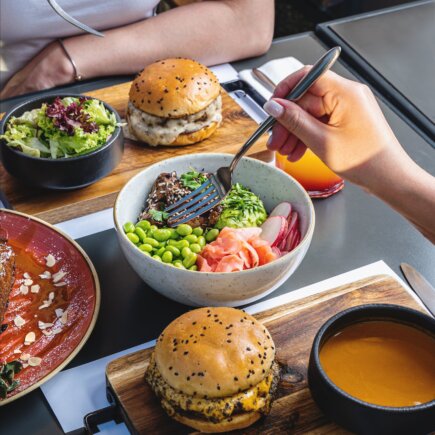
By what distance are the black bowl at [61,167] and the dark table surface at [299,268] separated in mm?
167

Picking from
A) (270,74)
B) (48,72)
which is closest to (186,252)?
(270,74)

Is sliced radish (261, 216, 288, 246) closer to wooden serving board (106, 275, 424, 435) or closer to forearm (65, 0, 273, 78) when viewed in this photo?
wooden serving board (106, 275, 424, 435)

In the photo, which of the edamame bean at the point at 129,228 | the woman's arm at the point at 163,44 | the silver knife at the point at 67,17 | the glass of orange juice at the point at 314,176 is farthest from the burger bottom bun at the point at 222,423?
the woman's arm at the point at 163,44

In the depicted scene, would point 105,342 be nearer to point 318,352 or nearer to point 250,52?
point 318,352

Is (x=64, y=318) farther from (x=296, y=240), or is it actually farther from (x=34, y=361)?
(x=296, y=240)

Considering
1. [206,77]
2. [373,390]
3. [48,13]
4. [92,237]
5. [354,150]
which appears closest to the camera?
[373,390]

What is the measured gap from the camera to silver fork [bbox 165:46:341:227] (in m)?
1.50

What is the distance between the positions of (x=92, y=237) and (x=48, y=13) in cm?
93

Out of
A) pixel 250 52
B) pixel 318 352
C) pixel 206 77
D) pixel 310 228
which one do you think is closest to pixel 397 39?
pixel 250 52

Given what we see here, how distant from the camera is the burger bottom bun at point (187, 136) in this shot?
1.91 m

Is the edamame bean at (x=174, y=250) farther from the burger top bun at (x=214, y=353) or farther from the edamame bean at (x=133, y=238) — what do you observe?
the burger top bun at (x=214, y=353)

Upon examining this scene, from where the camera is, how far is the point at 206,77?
1.94 metres

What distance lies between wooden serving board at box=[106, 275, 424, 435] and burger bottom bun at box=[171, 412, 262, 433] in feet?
0.09

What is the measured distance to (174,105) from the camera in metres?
1.86
